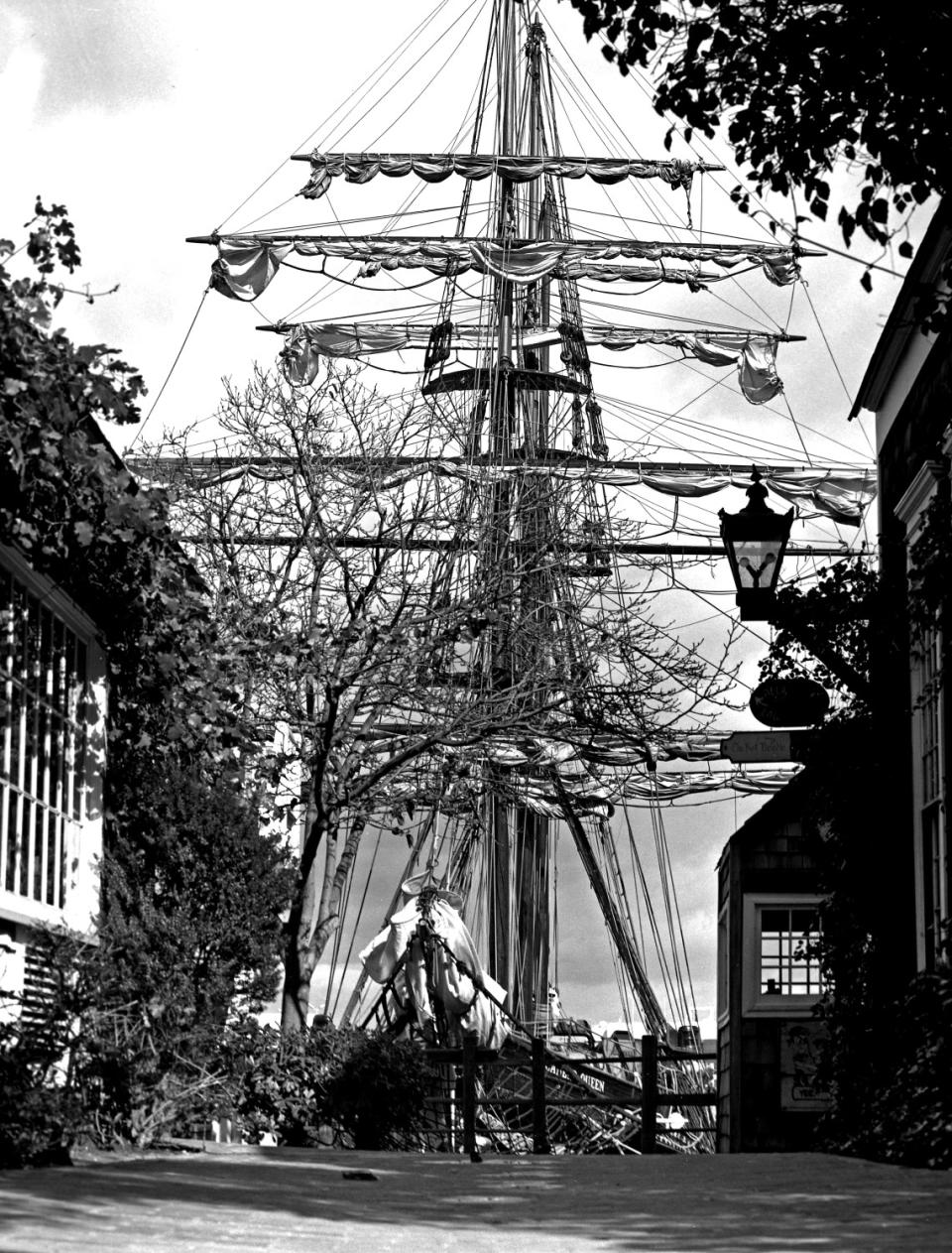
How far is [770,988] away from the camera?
1795cm

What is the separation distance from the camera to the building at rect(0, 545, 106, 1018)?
9508 mm

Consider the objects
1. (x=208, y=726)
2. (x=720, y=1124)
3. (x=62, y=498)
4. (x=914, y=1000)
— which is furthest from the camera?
(x=720, y=1124)

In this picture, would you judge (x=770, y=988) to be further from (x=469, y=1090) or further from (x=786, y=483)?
(x=786, y=483)

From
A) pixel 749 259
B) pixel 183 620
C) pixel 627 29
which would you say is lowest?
pixel 183 620

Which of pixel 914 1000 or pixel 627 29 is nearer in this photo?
pixel 627 29

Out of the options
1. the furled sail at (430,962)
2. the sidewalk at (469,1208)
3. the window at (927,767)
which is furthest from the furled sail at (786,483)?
the sidewalk at (469,1208)

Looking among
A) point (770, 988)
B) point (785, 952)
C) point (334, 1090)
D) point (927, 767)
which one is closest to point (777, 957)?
point (785, 952)

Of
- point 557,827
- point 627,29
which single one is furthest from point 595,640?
point 557,827

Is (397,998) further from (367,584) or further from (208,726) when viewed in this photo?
(208,726)

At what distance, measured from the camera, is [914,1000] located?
34.5ft

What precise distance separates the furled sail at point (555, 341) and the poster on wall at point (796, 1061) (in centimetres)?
1657

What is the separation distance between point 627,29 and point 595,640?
1035 centimetres

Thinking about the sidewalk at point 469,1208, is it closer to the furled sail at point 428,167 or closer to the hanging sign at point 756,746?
the hanging sign at point 756,746

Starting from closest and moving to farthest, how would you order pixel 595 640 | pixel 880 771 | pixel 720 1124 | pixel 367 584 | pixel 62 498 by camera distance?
pixel 62 498 → pixel 880 771 → pixel 367 584 → pixel 595 640 → pixel 720 1124
